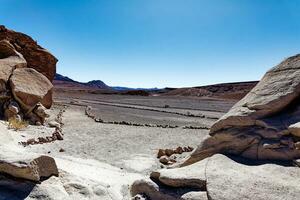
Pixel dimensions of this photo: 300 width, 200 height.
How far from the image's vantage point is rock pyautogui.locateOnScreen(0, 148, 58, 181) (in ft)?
17.8

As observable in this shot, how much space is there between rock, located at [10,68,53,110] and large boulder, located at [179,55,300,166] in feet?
32.1

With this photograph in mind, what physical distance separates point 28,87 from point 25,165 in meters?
9.99

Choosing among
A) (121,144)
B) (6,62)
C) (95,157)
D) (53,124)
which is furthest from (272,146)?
(6,62)

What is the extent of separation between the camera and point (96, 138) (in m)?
12.6

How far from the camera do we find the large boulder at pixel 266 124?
540 cm

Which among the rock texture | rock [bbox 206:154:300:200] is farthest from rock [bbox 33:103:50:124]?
rock [bbox 206:154:300:200]

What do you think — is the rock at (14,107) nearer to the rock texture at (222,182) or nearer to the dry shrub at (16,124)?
the dry shrub at (16,124)

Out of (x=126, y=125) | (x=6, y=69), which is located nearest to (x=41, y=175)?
(x=6, y=69)

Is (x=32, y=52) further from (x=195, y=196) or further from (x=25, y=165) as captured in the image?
(x=195, y=196)

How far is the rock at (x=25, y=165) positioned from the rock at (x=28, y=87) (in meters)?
8.82

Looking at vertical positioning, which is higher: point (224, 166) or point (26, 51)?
point (26, 51)

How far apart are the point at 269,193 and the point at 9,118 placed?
1103cm

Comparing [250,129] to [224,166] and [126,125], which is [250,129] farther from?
[126,125]

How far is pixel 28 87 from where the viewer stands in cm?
1480
